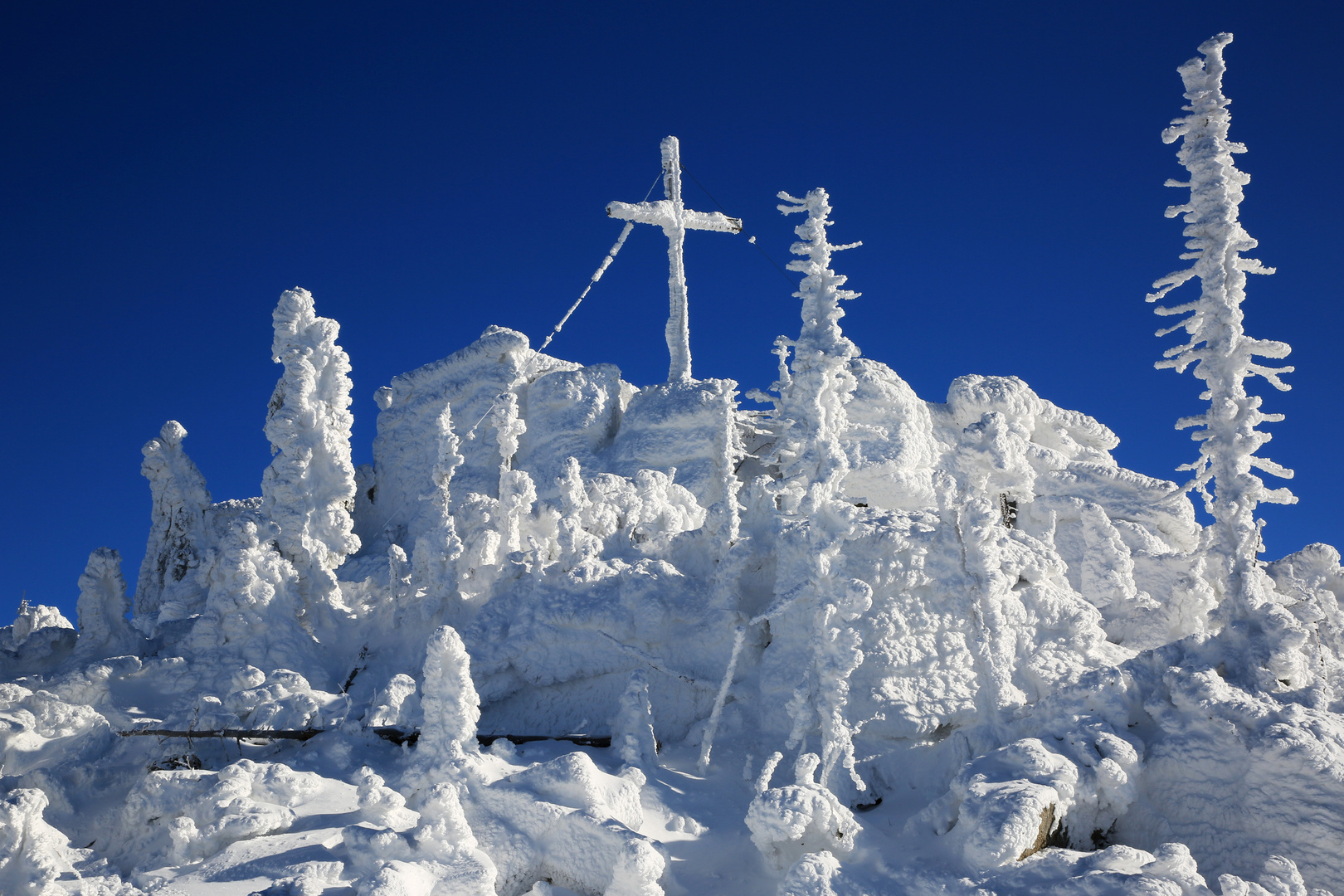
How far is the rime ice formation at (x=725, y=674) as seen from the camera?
10703 mm

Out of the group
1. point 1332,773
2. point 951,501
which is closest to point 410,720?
point 951,501

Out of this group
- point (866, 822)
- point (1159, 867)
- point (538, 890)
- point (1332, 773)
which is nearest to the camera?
point (1159, 867)

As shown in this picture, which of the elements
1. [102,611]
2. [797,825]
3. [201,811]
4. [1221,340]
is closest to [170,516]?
[102,611]

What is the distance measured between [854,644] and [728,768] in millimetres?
2894

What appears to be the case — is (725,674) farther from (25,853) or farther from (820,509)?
(25,853)

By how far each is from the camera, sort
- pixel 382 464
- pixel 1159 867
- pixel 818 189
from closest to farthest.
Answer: pixel 1159 867
pixel 818 189
pixel 382 464

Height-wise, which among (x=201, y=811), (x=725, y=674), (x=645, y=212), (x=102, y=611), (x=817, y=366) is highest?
(x=645, y=212)

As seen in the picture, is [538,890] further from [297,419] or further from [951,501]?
[297,419]

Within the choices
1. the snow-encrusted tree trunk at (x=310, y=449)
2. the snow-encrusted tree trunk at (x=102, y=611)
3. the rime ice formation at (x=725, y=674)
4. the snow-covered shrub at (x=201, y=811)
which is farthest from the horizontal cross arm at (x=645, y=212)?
the snow-covered shrub at (x=201, y=811)

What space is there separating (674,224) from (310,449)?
12.9 m

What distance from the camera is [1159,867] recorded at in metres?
9.36

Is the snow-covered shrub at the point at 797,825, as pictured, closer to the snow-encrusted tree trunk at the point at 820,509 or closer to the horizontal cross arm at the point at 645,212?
the snow-encrusted tree trunk at the point at 820,509

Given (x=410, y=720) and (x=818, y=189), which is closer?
(x=410, y=720)

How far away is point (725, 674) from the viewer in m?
15.1
